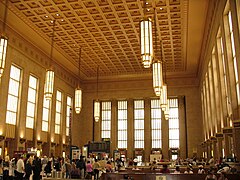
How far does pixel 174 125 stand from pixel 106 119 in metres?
A: 7.16

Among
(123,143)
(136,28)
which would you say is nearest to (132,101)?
(123,143)

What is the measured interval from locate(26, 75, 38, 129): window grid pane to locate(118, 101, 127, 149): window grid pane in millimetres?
10876

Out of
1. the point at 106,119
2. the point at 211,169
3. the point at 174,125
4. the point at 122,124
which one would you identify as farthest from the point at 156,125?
the point at 211,169

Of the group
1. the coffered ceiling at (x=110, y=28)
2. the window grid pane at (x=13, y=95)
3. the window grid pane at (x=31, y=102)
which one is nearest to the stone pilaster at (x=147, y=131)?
the coffered ceiling at (x=110, y=28)

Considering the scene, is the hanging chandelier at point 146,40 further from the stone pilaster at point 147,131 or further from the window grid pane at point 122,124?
the window grid pane at point 122,124

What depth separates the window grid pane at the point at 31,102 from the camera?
21.0 meters

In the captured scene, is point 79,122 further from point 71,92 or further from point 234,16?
point 234,16

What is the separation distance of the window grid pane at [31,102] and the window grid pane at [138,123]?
11.7 meters

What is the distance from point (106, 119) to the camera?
3069 centimetres

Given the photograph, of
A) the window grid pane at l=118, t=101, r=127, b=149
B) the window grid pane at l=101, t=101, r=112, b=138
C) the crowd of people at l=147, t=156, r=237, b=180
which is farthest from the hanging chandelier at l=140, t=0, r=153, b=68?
the window grid pane at l=101, t=101, r=112, b=138

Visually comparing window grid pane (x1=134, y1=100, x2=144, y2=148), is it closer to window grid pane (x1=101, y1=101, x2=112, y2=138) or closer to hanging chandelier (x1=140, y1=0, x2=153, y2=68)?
window grid pane (x1=101, y1=101, x2=112, y2=138)

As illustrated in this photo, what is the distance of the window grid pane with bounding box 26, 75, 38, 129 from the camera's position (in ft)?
68.9

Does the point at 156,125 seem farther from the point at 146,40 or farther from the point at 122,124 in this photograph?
the point at 146,40

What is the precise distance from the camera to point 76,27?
63.4 feet
